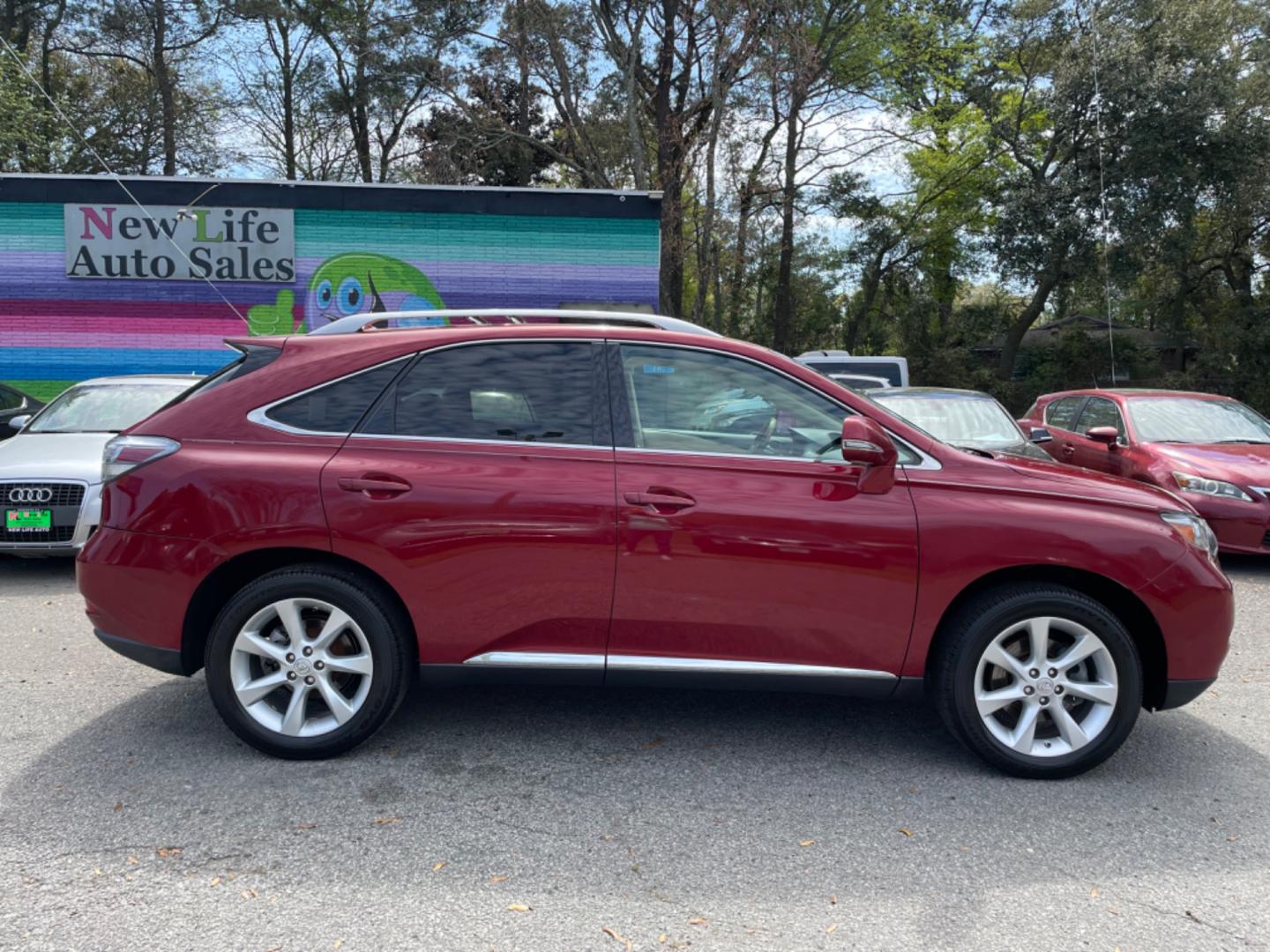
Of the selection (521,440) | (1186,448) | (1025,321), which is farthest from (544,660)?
(1025,321)

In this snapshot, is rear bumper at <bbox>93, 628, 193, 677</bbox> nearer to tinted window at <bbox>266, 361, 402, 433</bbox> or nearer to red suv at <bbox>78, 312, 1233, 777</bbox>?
red suv at <bbox>78, 312, 1233, 777</bbox>

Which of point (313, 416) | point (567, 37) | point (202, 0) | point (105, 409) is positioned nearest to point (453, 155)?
point (567, 37)

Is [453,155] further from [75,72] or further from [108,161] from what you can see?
[75,72]

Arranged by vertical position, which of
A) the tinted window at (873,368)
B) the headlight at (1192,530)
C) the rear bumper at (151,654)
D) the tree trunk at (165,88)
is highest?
the tree trunk at (165,88)

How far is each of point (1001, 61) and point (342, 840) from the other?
1230 inches

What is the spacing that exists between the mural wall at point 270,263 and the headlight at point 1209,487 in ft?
29.7

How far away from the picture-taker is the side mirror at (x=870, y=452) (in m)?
3.55

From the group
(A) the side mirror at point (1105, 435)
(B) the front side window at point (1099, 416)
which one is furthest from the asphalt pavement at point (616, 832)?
(B) the front side window at point (1099, 416)

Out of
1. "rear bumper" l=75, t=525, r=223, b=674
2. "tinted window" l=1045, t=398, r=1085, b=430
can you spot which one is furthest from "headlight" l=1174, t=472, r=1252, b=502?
"rear bumper" l=75, t=525, r=223, b=674

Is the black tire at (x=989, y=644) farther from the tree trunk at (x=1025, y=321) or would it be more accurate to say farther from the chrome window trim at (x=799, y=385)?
the tree trunk at (x=1025, y=321)

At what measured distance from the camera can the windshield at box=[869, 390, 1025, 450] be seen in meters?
8.53

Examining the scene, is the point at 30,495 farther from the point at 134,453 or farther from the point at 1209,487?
the point at 1209,487

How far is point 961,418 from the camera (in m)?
8.88

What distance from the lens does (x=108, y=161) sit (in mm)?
28016
